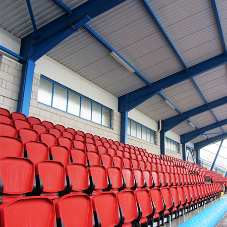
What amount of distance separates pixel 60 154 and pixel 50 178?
0.77m

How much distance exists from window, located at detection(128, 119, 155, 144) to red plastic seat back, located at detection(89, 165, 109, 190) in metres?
7.94

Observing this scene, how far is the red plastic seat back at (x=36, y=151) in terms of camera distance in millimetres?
2484

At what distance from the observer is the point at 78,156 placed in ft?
10.3

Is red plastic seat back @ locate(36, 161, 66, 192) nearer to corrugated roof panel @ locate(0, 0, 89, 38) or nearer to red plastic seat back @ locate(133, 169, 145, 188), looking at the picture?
red plastic seat back @ locate(133, 169, 145, 188)

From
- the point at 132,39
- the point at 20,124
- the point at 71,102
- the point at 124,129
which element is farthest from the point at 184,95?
the point at 20,124

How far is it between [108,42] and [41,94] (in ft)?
8.14

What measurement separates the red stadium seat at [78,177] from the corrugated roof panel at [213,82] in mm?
8625

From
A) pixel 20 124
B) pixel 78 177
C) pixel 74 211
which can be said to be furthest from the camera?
pixel 20 124

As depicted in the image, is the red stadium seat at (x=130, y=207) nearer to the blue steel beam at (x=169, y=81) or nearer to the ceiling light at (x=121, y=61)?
the ceiling light at (x=121, y=61)

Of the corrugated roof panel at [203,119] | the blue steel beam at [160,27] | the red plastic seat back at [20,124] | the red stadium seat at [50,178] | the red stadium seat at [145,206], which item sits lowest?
the red stadium seat at [145,206]

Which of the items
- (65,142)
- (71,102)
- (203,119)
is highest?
(203,119)

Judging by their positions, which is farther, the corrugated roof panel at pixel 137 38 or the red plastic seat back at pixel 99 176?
the corrugated roof panel at pixel 137 38

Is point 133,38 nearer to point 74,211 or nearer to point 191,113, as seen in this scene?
point 74,211

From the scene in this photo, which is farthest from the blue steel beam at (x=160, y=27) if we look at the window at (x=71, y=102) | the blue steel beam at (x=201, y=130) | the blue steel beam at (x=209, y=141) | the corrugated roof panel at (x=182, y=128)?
the blue steel beam at (x=209, y=141)
